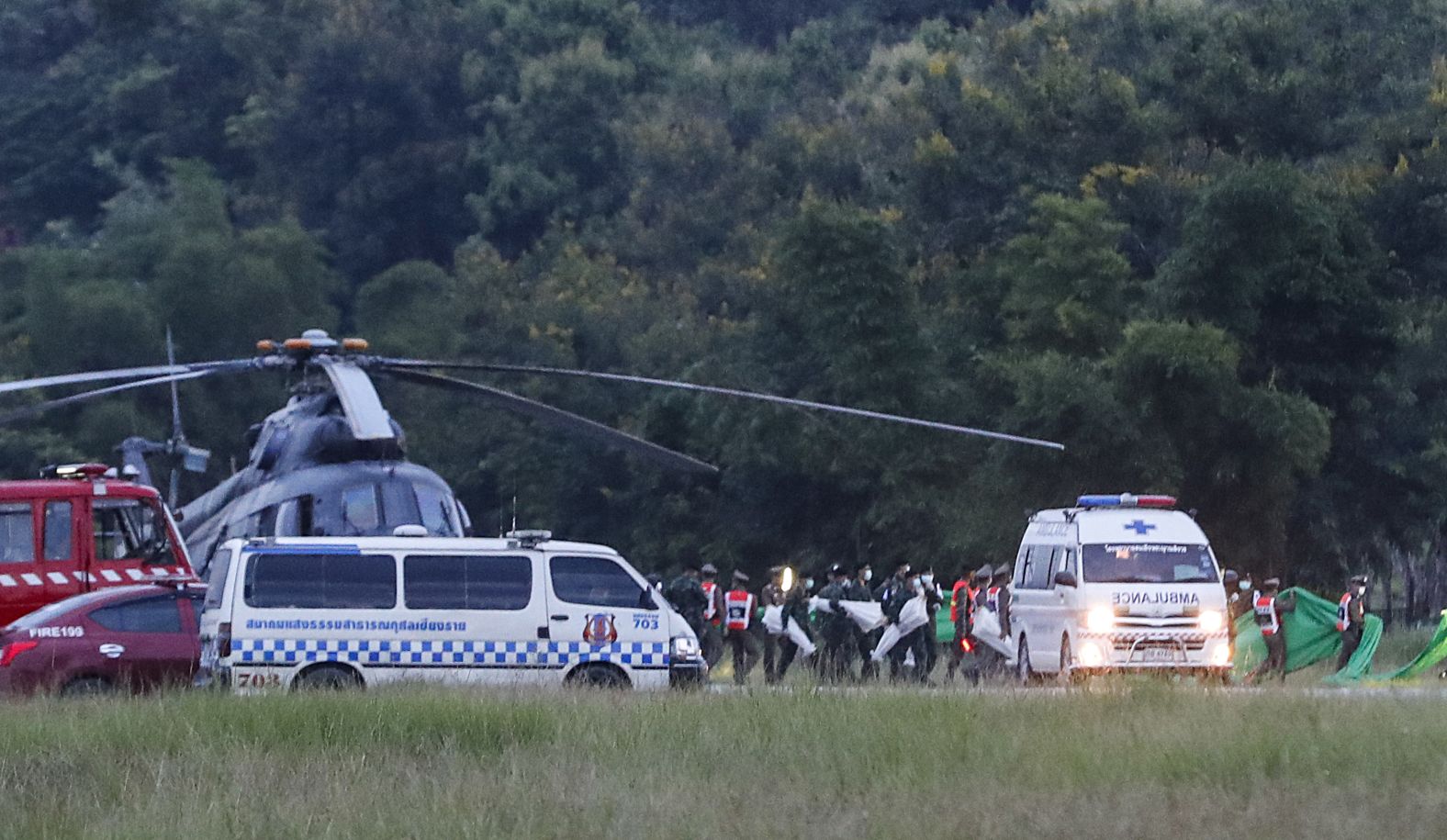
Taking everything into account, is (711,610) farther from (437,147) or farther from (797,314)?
Answer: (437,147)

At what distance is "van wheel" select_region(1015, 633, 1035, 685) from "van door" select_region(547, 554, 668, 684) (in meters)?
4.01

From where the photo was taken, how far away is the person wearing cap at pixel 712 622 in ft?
79.3

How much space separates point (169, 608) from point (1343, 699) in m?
9.88

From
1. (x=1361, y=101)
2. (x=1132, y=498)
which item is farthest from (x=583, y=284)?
(x=1132, y=498)

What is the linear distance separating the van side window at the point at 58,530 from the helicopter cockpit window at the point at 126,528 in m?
0.27

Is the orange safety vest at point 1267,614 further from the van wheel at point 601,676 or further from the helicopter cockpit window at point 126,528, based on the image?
the helicopter cockpit window at point 126,528

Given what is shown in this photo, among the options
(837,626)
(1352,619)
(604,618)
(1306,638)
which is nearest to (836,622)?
(837,626)

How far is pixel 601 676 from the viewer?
18.8m

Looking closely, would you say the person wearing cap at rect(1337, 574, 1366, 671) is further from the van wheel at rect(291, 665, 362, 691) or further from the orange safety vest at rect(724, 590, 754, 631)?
the van wheel at rect(291, 665, 362, 691)

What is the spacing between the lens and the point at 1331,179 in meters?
33.1

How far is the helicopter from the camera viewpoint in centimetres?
2052

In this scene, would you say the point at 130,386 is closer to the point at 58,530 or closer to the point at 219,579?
the point at 219,579

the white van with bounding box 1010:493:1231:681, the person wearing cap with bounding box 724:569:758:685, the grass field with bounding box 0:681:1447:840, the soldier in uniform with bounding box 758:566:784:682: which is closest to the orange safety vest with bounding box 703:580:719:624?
the person wearing cap with bounding box 724:569:758:685

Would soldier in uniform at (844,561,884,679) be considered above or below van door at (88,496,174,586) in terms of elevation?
below
